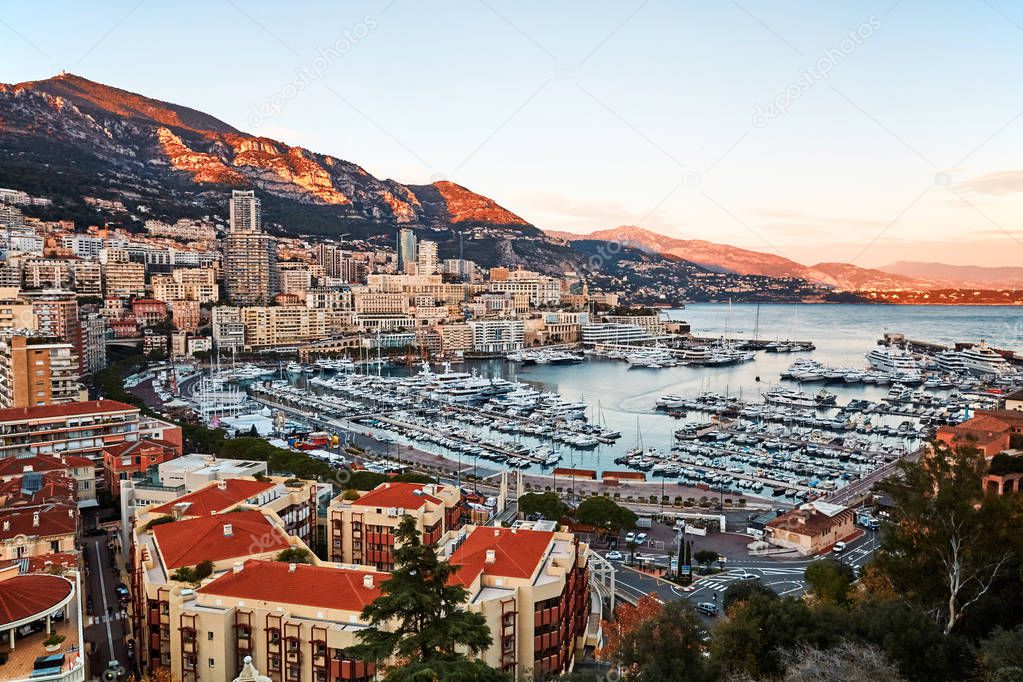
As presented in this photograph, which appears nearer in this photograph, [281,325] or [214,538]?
[214,538]

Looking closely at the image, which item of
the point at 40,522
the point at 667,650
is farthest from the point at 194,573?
the point at 667,650

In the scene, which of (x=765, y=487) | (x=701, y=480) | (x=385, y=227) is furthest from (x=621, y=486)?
(x=385, y=227)

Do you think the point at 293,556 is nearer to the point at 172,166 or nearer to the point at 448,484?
the point at 448,484

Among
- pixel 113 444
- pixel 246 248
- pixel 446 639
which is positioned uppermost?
pixel 246 248

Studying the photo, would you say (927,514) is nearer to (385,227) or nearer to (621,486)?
(621,486)

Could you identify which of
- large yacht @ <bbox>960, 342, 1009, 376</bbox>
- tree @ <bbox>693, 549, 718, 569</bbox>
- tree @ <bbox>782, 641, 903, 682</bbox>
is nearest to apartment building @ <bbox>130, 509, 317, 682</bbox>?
tree @ <bbox>782, 641, 903, 682</bbox>

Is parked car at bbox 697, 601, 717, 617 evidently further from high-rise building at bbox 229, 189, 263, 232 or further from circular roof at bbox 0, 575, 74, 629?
high-rise building at bbox 229, 189, 263, 232

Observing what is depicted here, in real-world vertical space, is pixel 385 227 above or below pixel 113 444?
above
